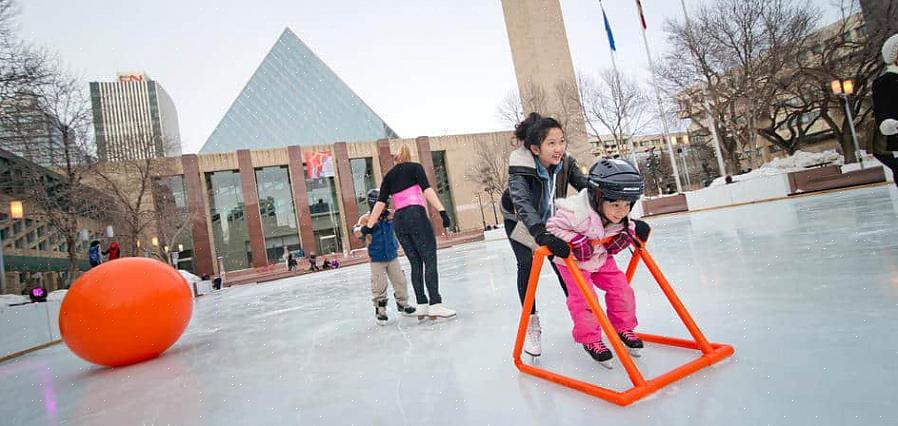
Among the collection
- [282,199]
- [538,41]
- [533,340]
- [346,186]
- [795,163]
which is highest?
[538,41]

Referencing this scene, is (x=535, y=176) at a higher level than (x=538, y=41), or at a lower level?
lower

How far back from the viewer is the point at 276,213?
39.4m

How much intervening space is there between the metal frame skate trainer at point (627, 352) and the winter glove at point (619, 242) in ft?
0.33

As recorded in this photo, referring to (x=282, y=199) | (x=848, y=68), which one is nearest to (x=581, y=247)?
(x=848, y=68)

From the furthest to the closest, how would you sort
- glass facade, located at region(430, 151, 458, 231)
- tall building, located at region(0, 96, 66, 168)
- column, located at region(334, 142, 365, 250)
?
glass facade, located at region(430, 151, 458, 231) < column, located at region(334, 142, 365, 250) < tall building, located at region(0, 96, 66, 168)

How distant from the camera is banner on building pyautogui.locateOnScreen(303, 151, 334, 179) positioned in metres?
38.3

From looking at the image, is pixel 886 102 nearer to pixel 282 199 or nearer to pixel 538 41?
pixel 282 199

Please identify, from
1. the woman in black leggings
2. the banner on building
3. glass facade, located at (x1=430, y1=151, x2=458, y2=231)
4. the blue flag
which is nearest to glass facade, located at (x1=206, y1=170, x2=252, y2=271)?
the banner on building

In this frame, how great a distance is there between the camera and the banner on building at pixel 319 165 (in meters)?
38.3

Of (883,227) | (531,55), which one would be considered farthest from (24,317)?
(531,55)

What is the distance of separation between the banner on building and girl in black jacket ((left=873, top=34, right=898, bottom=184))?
124 feet

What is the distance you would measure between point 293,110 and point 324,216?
14.4 m

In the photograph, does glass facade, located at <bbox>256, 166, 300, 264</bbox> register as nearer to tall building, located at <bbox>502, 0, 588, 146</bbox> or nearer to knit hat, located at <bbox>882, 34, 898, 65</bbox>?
tall building, located at <bbox>502, 0, 588, 146</bbox>

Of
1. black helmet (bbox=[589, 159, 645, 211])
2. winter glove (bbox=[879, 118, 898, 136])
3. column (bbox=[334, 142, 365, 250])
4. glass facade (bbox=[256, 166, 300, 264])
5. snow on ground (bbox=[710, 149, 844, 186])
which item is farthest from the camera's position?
column (bbox=[334, 142, 365, 250])
